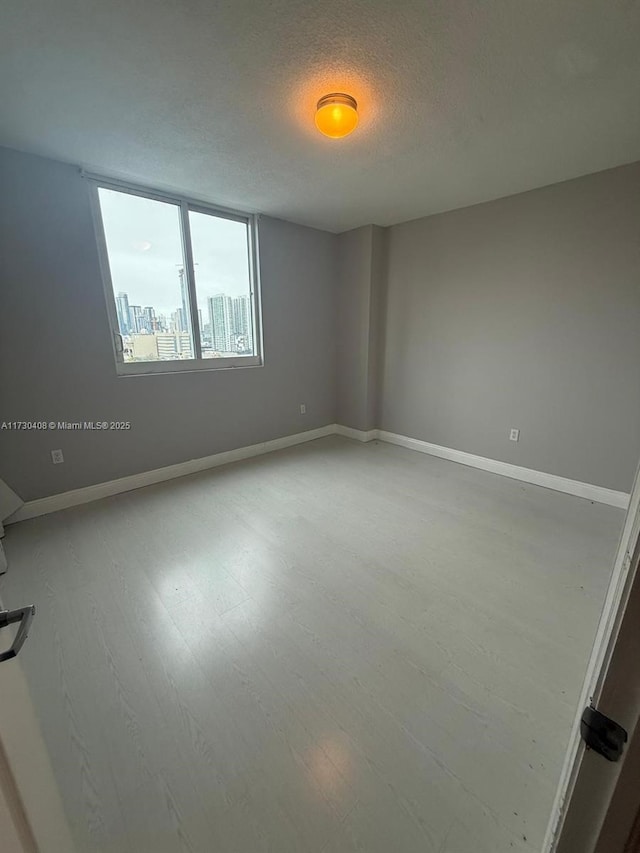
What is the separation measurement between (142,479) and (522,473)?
11.2ft

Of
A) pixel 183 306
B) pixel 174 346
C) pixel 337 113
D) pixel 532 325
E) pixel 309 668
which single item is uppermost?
pixel 337 113

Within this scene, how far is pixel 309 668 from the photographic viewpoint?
1.38m

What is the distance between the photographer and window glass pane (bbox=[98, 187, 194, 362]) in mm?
2670

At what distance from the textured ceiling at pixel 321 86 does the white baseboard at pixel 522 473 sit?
7.58 feet

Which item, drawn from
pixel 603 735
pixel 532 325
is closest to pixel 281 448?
pixel 532 325

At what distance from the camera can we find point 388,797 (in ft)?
3.26

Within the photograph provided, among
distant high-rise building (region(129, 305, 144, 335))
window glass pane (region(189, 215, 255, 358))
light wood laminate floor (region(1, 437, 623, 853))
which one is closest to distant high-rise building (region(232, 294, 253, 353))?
window glass pane (region(189, 215, 255, 358))

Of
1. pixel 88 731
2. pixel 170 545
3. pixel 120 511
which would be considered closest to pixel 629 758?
pixel 88 731

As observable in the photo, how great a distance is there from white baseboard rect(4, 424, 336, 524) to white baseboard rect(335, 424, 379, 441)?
0.47 meters

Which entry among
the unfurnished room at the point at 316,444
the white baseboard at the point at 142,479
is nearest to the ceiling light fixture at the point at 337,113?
the unfurnished room at the point at 316,444

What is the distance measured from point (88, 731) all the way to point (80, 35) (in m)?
2.57

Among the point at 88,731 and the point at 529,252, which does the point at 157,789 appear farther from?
the point at 529,252

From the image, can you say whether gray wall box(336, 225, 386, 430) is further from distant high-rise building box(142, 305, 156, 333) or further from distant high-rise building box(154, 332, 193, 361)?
distant high-rise building box(142, 305, 156, 333)

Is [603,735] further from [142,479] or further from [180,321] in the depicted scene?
[180,321]
